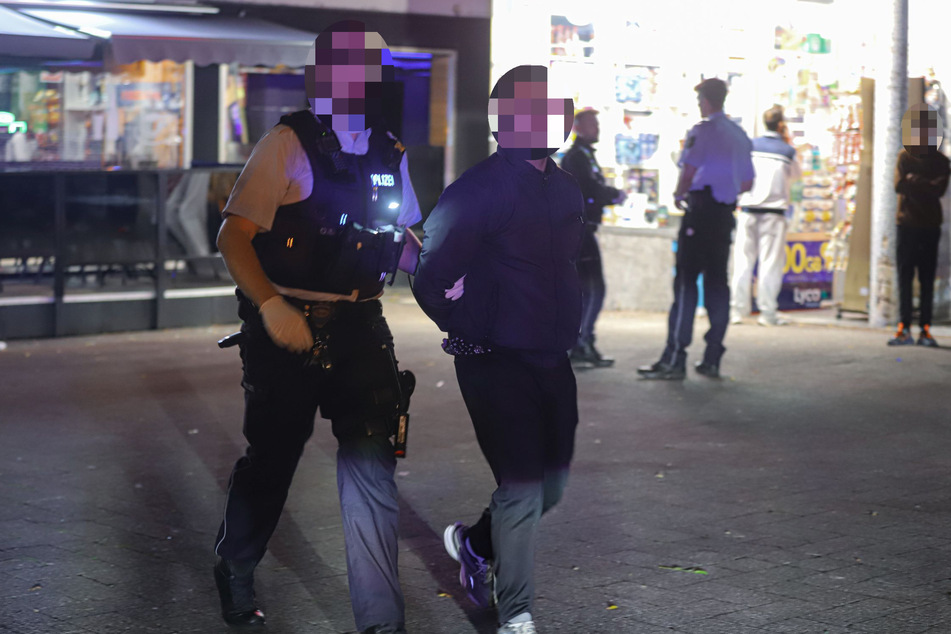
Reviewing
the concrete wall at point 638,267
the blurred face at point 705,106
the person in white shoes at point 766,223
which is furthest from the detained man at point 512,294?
the concrete wall at point 638,267

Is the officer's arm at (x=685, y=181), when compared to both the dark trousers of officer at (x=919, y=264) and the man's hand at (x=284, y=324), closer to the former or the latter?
the dark trousers of officer at (x=919, y=264)

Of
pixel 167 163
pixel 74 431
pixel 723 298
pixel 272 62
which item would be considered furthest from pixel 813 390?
pixel 167 163

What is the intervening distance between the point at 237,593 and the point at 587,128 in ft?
20.8

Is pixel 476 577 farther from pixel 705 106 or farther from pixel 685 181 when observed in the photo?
pixel 705 106

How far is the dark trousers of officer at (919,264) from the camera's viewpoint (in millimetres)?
11586

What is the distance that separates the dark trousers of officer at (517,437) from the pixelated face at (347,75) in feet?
2.73

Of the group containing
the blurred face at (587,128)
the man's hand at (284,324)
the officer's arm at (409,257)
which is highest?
the blurred face at (587,128)

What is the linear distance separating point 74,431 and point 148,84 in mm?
7569

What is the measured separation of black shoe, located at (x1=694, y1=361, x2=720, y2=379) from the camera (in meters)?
10.0

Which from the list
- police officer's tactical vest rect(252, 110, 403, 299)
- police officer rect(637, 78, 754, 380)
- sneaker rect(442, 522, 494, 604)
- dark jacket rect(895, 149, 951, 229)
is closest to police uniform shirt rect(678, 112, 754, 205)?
police officer rect(637, 78, 754, 380)

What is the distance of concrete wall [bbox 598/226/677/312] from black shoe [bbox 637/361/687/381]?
4035 mm

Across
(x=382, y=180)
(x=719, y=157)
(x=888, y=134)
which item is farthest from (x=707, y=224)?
(x=382, y=180)

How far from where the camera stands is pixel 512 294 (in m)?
4.23

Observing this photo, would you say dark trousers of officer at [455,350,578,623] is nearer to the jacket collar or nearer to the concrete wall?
the jacket collar
